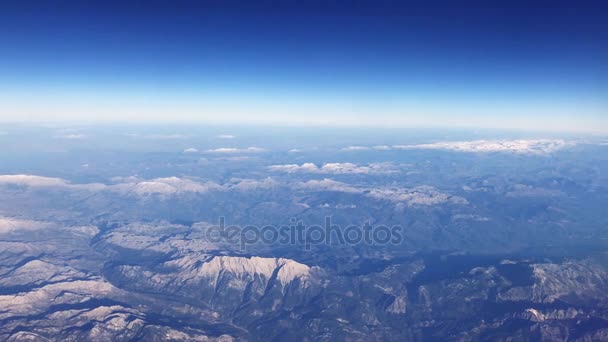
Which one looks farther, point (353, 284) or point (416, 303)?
point (353, 284)

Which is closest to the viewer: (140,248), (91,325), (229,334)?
(91,325)

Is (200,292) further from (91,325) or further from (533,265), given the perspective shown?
(533,265)

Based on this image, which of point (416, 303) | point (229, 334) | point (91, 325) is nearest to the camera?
point (91, 325)

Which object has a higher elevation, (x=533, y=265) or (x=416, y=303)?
(x=533, y=265)

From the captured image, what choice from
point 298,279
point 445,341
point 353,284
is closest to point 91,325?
point 298,279

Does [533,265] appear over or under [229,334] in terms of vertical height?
over

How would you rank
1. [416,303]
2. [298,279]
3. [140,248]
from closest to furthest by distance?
[416,303] < [298,279] < [140,248]

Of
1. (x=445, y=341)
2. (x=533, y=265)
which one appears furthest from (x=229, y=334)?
(x=533, y=265)

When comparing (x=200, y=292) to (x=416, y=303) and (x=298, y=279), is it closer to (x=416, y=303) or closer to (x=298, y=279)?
(x=298, y=279)

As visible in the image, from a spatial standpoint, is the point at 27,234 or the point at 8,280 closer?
the point at 8,280
